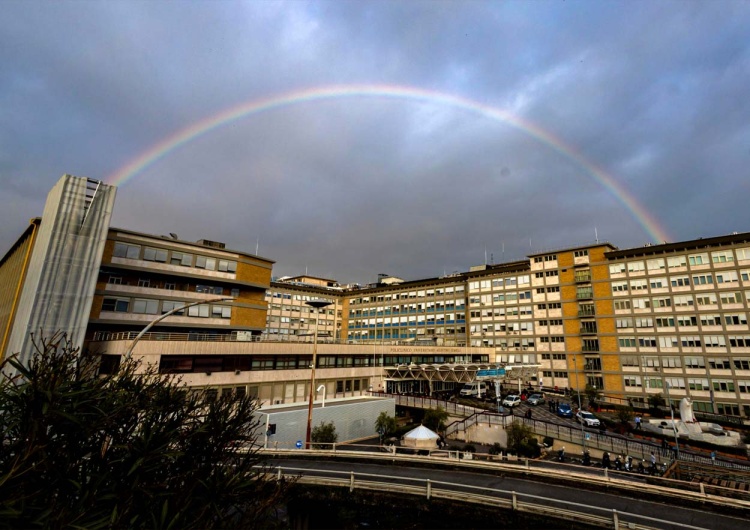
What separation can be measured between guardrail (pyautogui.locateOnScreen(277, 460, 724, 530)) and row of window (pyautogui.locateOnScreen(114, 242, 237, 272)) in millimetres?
31590

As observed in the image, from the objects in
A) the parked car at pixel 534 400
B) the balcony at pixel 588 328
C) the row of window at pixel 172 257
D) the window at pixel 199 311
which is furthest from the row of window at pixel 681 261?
the window at pixel 199 311

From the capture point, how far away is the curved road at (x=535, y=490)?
13375 millimetres

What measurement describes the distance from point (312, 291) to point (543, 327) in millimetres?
63342

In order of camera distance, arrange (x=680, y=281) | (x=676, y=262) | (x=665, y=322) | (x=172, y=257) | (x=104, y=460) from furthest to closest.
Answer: (x=676, y=262)
(x=665, y=322)
(x=680, y=281)
(x=172, y=257)
(x=104, y=460)

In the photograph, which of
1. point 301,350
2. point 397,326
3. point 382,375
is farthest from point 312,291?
point 301,350

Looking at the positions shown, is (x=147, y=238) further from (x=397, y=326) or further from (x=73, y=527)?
(x=397, y=326)

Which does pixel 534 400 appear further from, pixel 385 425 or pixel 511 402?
pixel 385 425

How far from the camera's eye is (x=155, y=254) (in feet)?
139

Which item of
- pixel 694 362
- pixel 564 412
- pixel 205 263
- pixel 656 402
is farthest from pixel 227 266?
pixel 694 362

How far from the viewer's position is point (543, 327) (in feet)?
268

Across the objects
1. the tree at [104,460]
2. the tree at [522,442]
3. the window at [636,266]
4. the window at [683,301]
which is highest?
the window at [636,266]

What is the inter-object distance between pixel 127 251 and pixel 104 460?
38206mm

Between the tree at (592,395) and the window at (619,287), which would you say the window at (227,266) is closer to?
the tree at (592,395)

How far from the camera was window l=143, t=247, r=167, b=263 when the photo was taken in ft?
136
